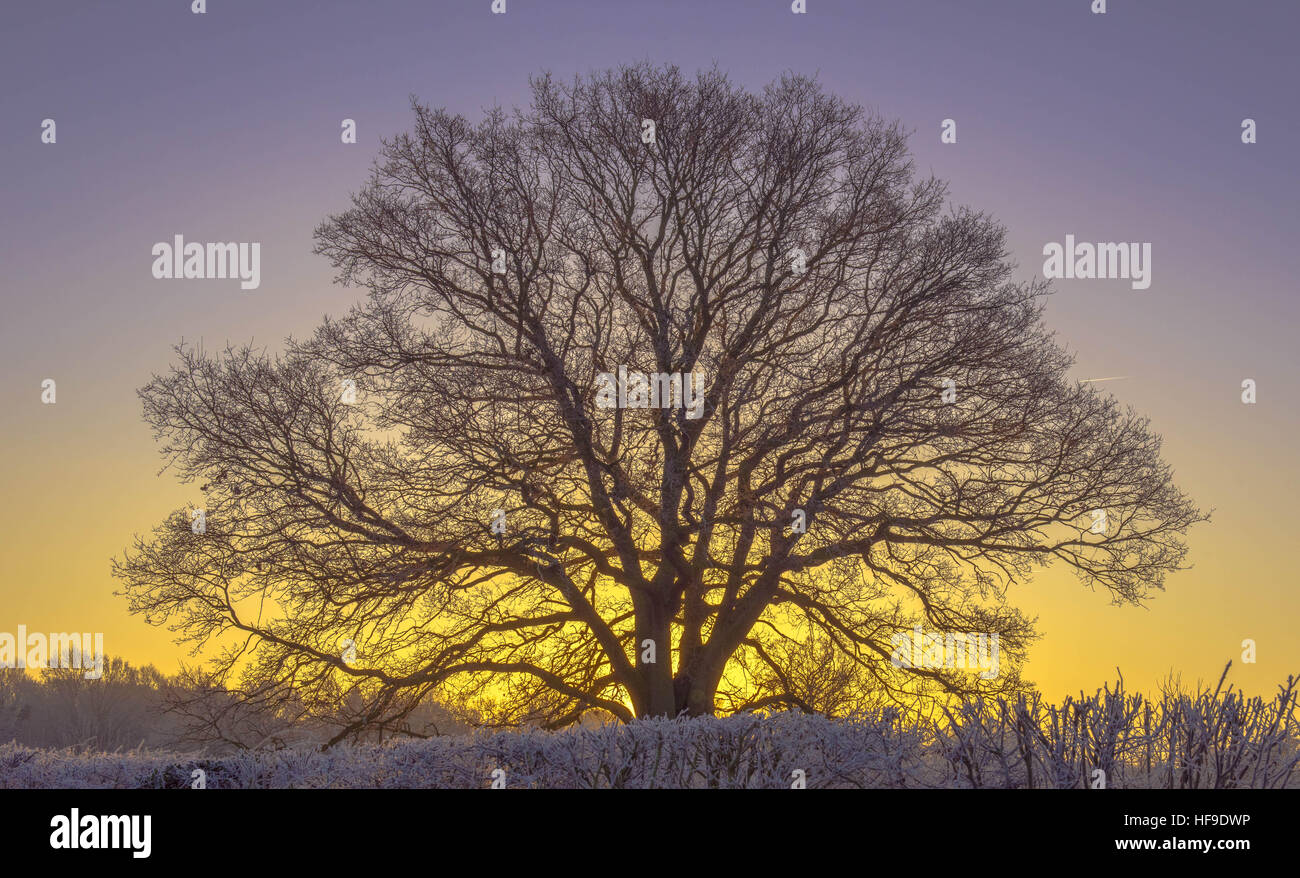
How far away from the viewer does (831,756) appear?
8.32 meters

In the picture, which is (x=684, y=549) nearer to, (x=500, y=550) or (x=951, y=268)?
(x=500, y=550)

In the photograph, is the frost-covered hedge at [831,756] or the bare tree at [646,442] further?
the bare tree at [646,442]

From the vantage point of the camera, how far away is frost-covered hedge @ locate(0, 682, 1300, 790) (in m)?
7.27

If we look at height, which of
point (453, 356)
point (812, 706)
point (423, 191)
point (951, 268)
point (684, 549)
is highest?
point (423, 191)

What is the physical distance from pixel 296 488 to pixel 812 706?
8597mm

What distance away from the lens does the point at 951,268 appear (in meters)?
16.3

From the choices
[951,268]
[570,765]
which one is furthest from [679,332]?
[570,765]

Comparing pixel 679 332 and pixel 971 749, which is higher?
pixel 679 332

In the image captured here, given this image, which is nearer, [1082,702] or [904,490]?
[1082,702]

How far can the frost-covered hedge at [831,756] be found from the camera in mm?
7270

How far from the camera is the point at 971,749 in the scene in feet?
25.4

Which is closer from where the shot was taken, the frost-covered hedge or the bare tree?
the frost-covered hedge
